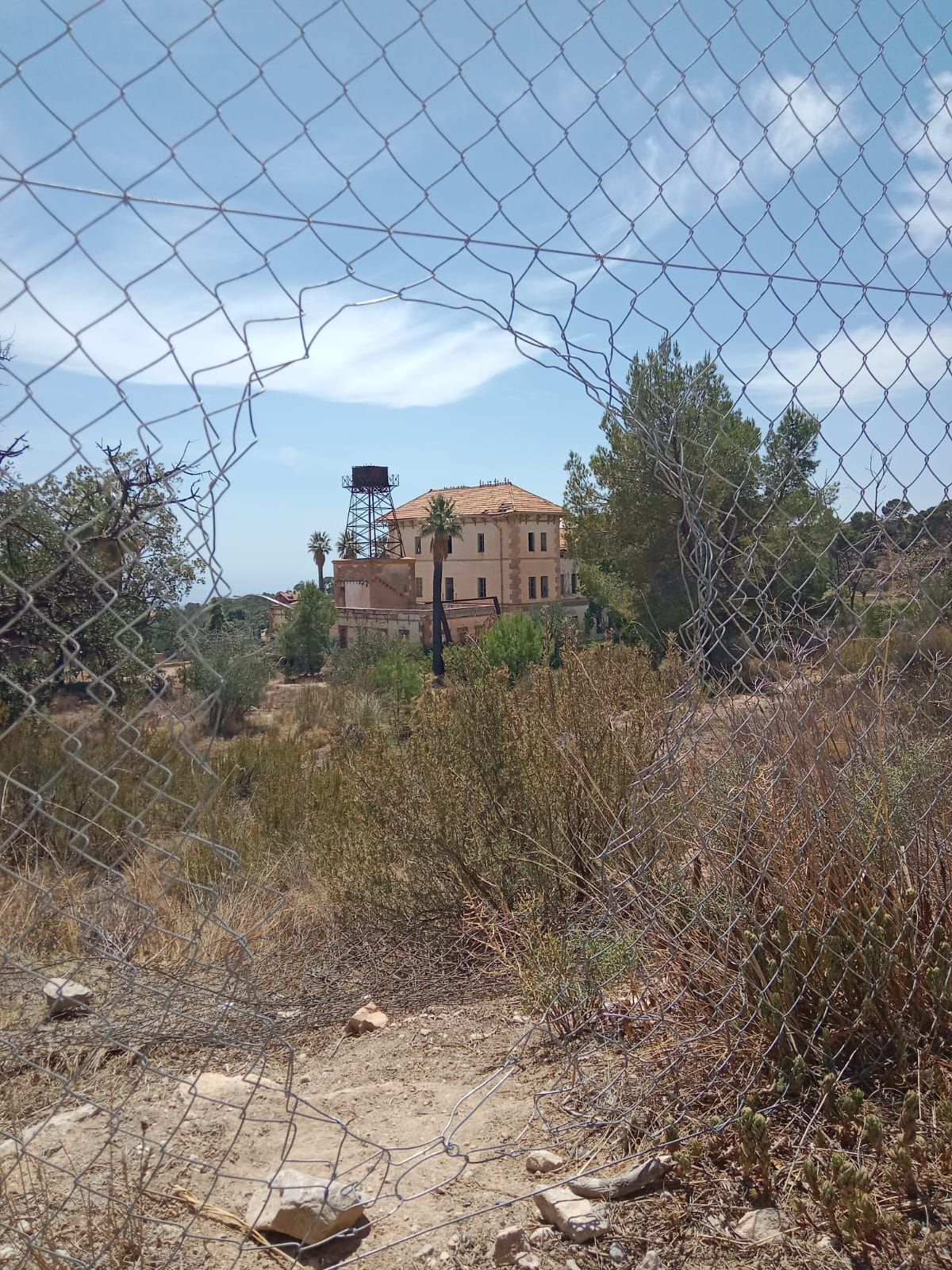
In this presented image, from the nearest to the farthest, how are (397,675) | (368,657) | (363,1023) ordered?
(363,1023), (397,675), (368,657)

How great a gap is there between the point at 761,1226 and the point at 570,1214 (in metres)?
0.38

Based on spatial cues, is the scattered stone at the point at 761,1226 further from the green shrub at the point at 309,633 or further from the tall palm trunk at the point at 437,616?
the green shrub at the point at 309,633

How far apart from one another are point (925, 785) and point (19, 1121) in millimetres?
2583

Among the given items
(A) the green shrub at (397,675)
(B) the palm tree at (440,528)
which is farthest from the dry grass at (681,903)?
(B) the palm tree at (440,528)

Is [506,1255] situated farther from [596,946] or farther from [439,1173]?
[596,946]

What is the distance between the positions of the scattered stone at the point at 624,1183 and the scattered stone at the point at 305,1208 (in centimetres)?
47

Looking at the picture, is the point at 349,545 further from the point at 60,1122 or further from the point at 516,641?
the point at 60,1122

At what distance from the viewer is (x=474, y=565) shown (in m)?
39.6

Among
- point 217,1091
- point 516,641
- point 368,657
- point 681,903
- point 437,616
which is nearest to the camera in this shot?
point 217,1091

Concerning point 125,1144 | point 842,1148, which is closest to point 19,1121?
point 125,1144

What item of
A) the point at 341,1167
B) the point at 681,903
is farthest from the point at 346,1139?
the point at 681,903

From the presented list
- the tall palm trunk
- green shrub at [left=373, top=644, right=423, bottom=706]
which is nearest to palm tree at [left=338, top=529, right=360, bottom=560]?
the tall palm trunk

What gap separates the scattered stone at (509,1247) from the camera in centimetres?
198

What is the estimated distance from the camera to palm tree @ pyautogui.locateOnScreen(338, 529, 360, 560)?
1678 inches
